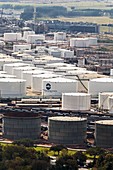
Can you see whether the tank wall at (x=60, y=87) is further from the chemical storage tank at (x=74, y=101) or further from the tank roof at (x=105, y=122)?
the tank roof at (x=105, y=122)

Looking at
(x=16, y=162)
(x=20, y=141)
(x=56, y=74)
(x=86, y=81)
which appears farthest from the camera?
(x=56, y=74)

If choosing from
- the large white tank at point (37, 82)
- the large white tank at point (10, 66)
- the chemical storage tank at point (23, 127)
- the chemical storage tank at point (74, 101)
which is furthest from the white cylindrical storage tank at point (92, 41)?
the chemical storage tank at point (23, 127)

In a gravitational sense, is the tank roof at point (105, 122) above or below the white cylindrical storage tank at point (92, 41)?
below

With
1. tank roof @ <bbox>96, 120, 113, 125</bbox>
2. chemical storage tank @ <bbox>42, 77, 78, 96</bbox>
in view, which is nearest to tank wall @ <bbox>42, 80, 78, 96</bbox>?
chemical storage tank @ <bbox>42, 77, 78, 96</bbox>

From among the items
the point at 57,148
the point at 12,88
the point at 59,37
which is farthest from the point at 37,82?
the point at 59,37

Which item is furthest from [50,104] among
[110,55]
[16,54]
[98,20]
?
[98,20]

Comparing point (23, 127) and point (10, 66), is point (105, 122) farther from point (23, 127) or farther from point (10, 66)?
point (10, 66)

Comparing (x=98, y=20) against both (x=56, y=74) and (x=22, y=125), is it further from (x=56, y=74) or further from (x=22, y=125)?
(x=22, y=125)
